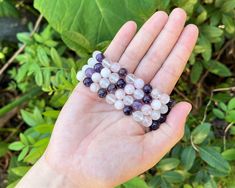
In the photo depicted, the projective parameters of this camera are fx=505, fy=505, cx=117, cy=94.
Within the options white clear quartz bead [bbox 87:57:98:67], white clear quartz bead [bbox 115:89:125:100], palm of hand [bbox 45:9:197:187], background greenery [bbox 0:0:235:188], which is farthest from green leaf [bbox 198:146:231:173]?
white clear quartz bead [bbox 87:57:98:67]

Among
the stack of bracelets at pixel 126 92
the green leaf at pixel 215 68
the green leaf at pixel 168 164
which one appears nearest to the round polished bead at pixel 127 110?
Answer: the stack of bracelets at pixel 126 92

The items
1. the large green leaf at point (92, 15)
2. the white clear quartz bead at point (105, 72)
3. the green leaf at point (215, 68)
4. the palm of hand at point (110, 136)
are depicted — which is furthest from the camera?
the green leaf at point (215, 68)

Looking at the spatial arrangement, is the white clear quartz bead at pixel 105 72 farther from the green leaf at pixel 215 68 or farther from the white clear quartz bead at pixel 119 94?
the green leaf at pixel 215 68

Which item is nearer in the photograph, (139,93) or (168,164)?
(139,93)

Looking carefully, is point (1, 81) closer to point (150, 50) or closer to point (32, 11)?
point (32, 11)

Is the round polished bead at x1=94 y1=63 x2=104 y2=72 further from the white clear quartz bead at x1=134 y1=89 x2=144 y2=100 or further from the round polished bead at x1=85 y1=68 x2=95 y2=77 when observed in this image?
the white clear quartz bead at x1=134 y1=89 x2=144 y2=100

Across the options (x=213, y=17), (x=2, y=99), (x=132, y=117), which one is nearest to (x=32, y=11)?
(x=2, y=99)

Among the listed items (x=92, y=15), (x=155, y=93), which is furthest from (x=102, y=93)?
(x=92, y=15)

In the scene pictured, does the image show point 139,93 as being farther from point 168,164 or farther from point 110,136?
point 168,164
